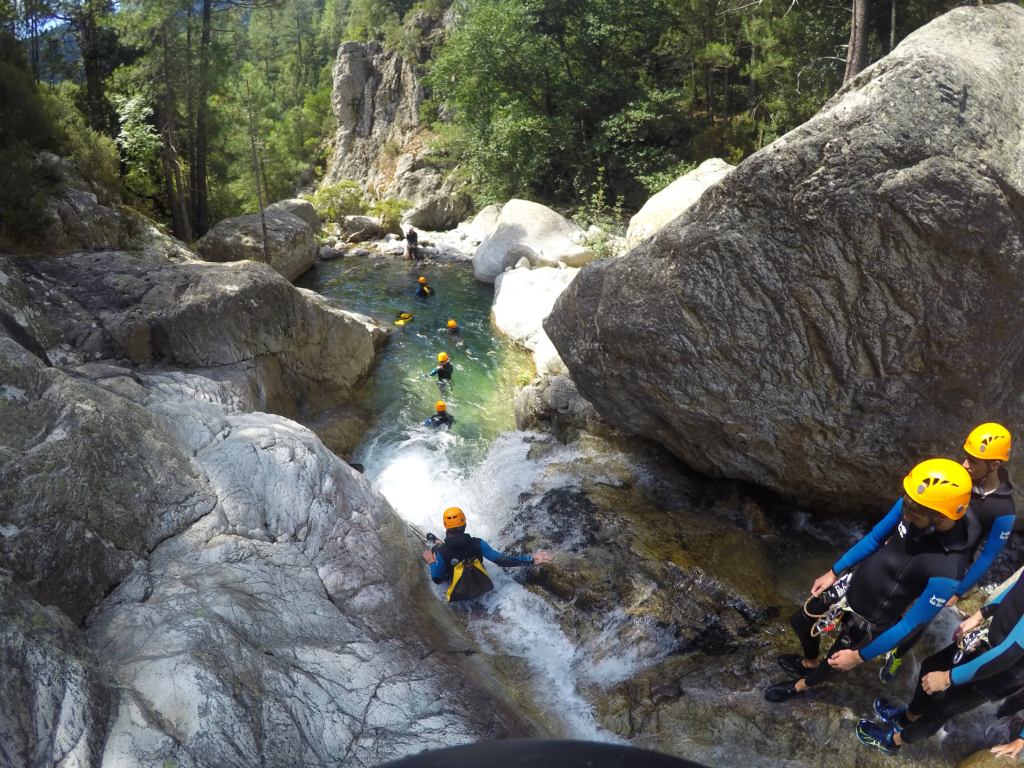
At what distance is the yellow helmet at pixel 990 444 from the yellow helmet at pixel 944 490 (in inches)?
37.9

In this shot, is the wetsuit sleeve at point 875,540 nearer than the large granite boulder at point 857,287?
Yes

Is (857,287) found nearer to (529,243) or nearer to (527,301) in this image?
(527,301)

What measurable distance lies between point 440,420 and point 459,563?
4.92 meters

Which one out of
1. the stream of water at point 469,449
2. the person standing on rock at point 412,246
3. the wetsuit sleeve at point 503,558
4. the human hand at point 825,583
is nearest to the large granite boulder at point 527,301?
the stream of water at point 469,449

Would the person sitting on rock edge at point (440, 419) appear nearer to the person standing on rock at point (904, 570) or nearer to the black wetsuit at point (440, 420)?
the black wetsuit at point (440, 420)

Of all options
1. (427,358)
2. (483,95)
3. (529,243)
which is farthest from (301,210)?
(427,358)

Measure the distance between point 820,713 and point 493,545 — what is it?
376 centimetres

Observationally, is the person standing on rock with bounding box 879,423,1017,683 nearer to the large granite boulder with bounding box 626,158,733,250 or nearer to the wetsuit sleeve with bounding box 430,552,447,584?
the wetsuit sleeve with bounding box 430,552,447,584

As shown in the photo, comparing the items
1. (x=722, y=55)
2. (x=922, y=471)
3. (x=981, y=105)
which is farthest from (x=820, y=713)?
(x=722, y=55)

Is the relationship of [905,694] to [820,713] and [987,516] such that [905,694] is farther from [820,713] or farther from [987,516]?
[987,516]

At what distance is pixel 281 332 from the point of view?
9.73 metres

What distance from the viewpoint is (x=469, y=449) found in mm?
10227

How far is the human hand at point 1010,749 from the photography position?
3881 millimetres

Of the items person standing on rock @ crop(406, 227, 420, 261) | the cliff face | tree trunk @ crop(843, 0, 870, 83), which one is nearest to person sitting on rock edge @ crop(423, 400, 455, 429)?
tree trunk @ crop(843, 0, 870, 83)
